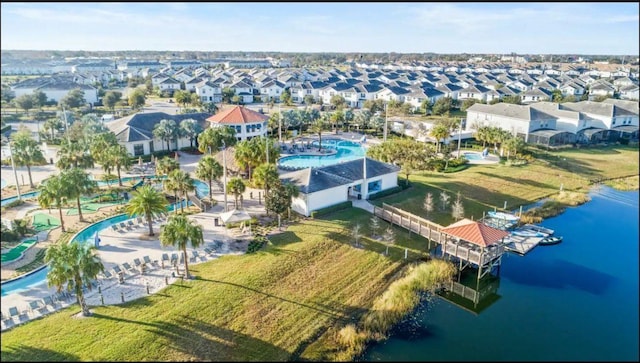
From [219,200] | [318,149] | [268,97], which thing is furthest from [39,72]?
[219,200]

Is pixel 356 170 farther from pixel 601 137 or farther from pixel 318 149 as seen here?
pixel 601 137

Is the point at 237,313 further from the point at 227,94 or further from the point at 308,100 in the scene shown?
the point at 227,94

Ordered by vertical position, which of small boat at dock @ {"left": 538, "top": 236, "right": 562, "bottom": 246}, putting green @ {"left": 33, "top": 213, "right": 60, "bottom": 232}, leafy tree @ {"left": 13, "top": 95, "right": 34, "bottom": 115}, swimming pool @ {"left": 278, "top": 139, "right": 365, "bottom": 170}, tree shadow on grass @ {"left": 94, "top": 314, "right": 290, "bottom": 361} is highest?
leafy tree @ {"left": 13, "top": 95, "right": 34, "bottom": 115}

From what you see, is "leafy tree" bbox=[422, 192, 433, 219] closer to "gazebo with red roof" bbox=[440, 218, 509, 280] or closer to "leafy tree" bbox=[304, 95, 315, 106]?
"gazebo with red roof" bbox=[440, 218, 509, 280]

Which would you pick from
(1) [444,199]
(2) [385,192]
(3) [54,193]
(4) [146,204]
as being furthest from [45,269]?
(1) [444,199]

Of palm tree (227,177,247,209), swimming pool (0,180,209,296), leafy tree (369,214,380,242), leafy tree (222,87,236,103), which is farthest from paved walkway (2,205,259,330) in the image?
leafy tree (222,87,236,103)

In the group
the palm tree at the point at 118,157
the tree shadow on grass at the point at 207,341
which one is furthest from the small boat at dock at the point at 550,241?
the palm tree at the point at 118,157
